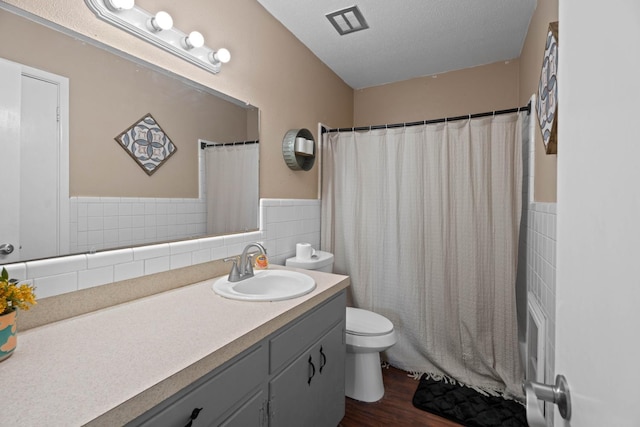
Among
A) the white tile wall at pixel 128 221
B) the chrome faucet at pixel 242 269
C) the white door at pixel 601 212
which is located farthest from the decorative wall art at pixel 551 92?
the white tile wall at pixel 128 221

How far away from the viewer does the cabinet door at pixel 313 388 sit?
111 centimetres

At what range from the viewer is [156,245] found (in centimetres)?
133

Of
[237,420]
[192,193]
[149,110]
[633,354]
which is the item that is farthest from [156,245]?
[633,354]

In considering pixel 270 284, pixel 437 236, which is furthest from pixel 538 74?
pixel 270 284

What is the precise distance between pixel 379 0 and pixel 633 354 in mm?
2131

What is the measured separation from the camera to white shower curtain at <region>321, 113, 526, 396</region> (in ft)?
6.40

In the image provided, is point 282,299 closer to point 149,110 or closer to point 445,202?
point 149,110

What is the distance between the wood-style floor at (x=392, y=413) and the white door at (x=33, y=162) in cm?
170

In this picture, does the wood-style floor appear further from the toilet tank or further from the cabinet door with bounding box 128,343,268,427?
the cabinet door with bounding box 128,343,268,427

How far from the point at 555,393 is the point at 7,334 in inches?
47.2

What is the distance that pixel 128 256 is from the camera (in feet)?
3.97

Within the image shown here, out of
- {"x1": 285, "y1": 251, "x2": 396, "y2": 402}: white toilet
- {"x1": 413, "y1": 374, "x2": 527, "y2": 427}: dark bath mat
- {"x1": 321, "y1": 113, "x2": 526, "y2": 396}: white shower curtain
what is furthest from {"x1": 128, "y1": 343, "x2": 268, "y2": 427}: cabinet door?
{"x1": 321, "y1": 113, "x2": 526, "y2": 396}: white shower curtain

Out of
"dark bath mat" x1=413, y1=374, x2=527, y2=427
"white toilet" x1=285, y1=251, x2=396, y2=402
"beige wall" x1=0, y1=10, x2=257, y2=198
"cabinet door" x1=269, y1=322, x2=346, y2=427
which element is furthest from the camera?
"white toilet" x1=285, y1=251, x2=396, y2=402

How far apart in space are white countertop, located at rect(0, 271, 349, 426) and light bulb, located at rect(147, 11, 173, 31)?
1.15 m
